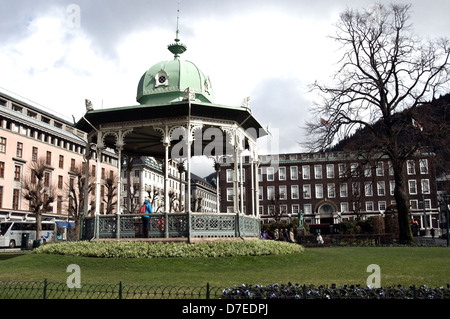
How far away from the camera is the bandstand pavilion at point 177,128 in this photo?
18.9m

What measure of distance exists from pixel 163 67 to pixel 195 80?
1.85 metres

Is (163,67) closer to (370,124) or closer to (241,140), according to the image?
(241,140)

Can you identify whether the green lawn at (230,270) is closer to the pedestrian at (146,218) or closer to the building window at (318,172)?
the pedestrian at (146,218)

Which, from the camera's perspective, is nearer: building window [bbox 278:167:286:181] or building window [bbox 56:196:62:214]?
building window [bbox 56:196:62:214]

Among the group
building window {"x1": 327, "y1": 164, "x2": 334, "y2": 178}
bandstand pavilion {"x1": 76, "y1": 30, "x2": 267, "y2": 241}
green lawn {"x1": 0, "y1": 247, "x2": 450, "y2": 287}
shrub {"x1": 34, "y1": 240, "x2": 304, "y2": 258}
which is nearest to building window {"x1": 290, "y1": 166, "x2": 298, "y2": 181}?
building window {"x1": 327, "y1": 164, "x2": 334, "y2": 178}

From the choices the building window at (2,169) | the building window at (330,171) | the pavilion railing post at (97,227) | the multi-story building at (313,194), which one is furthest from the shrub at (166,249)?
the building window at (330,171)

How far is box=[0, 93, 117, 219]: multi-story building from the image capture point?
197ft

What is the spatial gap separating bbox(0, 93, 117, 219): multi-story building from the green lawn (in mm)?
41007

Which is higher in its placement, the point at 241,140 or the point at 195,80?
the point at 195,80

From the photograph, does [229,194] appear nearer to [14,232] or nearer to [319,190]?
[319,190]

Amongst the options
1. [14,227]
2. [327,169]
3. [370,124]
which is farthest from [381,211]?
[14,227]

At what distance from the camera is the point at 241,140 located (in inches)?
846

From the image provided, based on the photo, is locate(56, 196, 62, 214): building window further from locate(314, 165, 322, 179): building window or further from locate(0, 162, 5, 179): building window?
locate(314, 165, 322, 179): building window

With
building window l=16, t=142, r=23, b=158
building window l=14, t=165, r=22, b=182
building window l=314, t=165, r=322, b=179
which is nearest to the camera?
building window l=14, t=165, r=22, b=182
